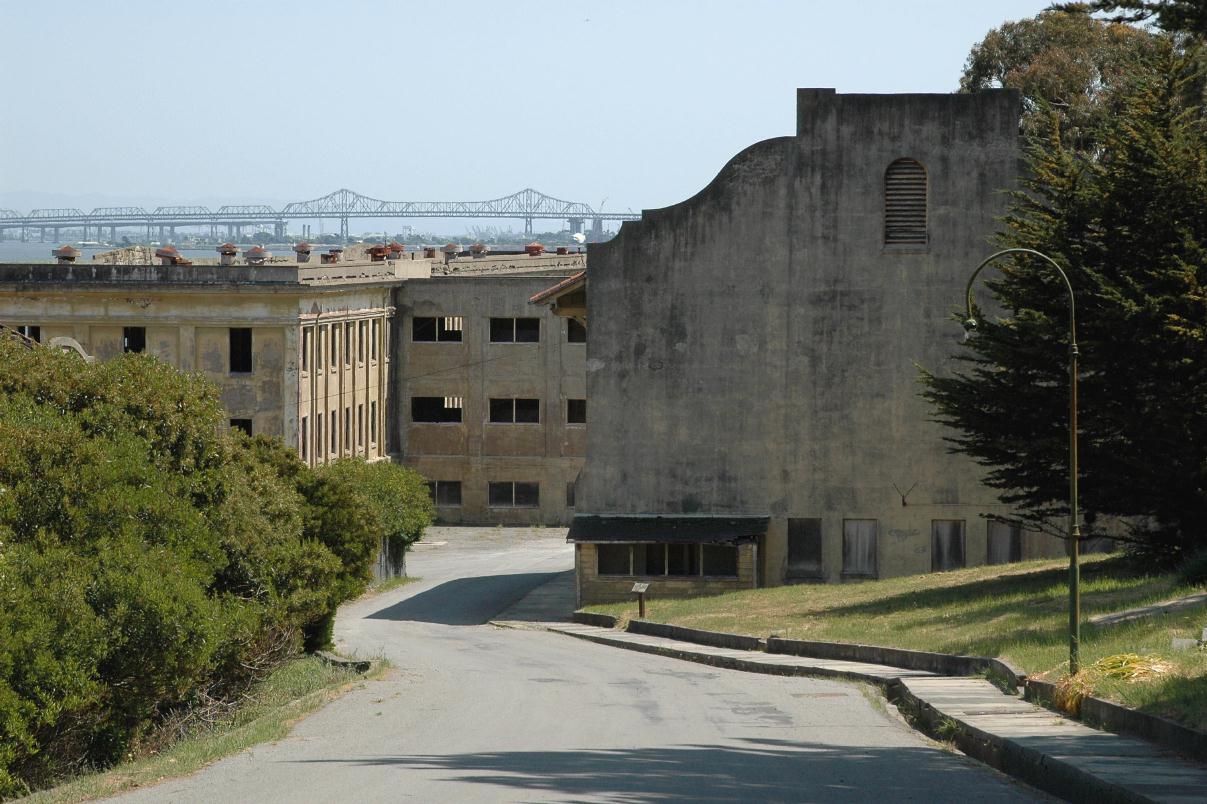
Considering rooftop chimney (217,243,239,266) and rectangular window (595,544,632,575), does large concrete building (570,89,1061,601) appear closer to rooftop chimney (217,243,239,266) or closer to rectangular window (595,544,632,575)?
rectangular window (595,544,632,575)

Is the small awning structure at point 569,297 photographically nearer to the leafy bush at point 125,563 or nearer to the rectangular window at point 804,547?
the rectangular window at point 804,547

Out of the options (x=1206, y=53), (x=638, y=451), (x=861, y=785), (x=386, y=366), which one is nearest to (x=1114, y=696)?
(x=861, y=785)

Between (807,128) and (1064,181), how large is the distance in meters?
11.4

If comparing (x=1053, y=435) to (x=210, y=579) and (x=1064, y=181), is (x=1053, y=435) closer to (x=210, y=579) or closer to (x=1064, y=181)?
(x=1064, y=181)

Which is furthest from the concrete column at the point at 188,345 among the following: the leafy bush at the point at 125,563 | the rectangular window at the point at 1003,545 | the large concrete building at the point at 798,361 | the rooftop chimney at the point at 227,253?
the rectangular window at the point at 1003,545

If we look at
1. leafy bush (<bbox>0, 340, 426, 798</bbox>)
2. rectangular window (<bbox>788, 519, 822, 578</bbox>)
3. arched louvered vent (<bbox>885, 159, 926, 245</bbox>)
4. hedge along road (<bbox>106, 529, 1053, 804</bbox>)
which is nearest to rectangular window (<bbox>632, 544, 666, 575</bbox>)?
rectangular window (<bbox>788, 519, 822, 578</bbox>)

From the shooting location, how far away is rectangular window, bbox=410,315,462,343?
74688 mm

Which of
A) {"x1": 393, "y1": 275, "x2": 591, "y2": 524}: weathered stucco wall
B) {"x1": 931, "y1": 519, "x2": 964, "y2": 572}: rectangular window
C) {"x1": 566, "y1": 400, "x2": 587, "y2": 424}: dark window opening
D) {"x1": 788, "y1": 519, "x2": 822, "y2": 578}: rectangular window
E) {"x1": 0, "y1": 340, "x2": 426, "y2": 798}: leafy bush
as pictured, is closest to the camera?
{"x1": 0, "y1": 340, "x2": 426, "y2": 798}: leafy bush

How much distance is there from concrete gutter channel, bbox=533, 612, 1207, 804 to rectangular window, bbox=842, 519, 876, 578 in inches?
480

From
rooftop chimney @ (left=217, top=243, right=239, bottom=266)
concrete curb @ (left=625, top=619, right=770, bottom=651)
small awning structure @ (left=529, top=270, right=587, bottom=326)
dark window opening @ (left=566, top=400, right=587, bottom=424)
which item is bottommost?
concrete curb @ (left=625, top=619, right=770, bottom=651)

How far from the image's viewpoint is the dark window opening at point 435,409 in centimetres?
7531

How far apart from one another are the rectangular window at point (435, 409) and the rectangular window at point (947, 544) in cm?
3375

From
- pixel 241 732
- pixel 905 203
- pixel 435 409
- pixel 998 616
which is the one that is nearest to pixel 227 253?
pixel 435 409

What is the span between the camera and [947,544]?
45.7m
